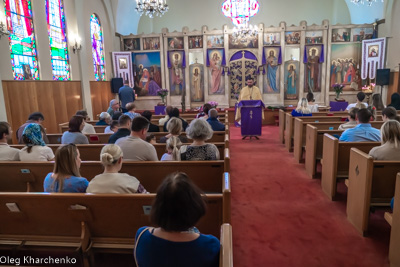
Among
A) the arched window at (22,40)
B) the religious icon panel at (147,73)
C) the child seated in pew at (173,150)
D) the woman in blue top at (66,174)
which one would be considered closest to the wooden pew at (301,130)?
the child seated in pew at (173,150)

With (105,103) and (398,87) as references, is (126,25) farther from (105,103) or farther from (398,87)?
(398,87)

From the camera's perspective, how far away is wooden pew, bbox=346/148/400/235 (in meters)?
2.94

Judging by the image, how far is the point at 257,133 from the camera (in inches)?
336

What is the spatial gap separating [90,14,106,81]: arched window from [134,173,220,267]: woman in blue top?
1054cm

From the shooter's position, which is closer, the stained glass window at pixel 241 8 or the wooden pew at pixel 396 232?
the wooden pew at pixel 396 232

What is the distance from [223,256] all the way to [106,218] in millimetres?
1304

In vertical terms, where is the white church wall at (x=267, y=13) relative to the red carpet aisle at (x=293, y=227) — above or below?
above

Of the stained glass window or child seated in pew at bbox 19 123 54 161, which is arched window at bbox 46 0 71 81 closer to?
the stained glass window

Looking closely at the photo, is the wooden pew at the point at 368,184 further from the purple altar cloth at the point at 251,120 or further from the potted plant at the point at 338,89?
the potted plant at the point at 338,89

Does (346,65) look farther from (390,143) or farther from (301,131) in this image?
(390,143)

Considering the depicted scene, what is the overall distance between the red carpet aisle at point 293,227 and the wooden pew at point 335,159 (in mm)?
257

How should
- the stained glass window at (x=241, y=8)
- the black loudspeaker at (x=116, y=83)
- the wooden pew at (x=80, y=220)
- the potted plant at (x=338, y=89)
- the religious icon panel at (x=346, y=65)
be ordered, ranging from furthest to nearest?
the religious icon panel at (x=346, y=65) < the black loudspeaker at (x=116, y=83) < the potted plant at (x=338, y=89) < the stained glass window at (x=241, y=8) < the wooden pew at (x=80, y=220)

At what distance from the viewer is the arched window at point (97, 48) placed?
420 inches

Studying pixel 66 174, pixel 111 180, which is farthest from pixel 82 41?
pixel 111 180
